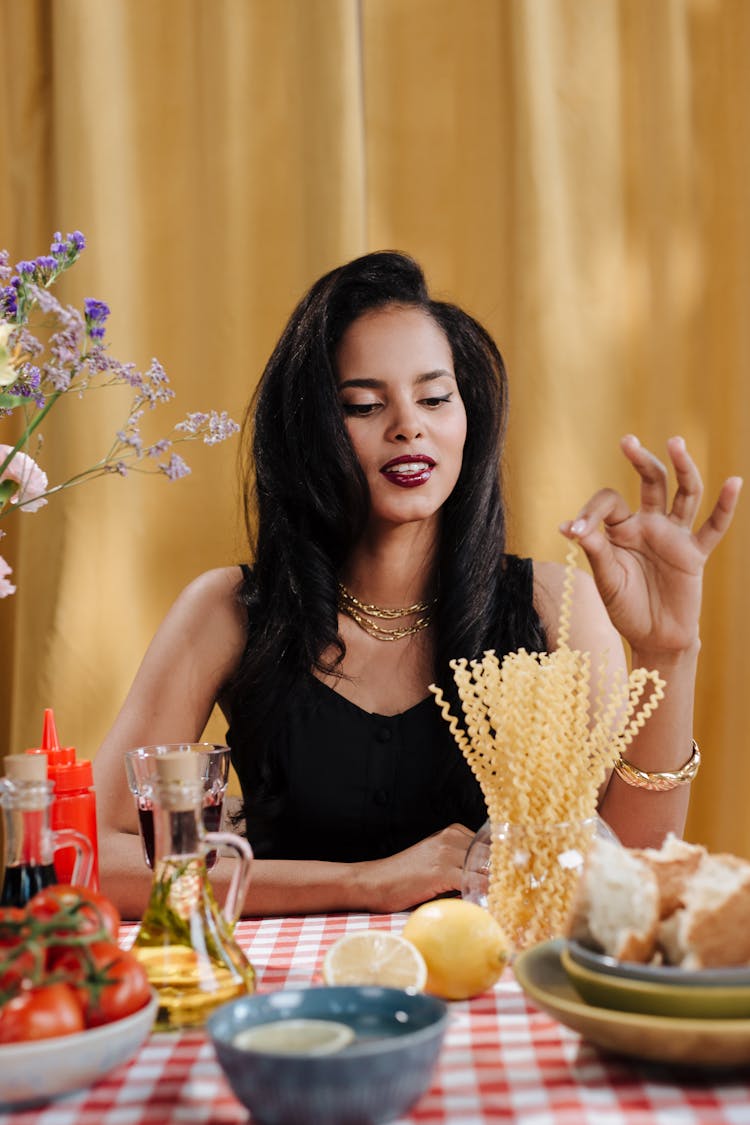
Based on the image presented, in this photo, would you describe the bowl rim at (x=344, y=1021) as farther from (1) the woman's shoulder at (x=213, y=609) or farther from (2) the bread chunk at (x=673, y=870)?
(1) the woman's shoulder at (x=213, y=609)

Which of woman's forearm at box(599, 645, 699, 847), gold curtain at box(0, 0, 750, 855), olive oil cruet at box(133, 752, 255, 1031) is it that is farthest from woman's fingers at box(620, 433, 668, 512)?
gold curtain at box(0, 0, 750, 855)

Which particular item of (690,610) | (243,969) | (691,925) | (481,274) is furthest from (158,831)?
(481,274)

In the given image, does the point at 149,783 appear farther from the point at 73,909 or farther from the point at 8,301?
the point at 8,301

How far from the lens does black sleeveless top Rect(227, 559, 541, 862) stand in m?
1.81

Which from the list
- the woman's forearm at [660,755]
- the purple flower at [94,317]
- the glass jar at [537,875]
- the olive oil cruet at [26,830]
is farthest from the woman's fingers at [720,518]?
the olive oil cruet at [26,830]

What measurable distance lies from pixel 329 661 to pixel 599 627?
1.37ft

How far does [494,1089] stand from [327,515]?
1201mm

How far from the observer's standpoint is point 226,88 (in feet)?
8.22

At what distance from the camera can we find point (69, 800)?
3.54 feet

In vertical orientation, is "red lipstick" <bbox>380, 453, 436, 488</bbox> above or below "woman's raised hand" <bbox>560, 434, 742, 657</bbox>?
above

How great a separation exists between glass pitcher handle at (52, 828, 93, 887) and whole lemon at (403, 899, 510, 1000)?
0.86 ft

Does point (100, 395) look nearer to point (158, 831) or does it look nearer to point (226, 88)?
point (226, 88)

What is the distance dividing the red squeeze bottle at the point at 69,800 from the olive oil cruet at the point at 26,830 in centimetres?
15

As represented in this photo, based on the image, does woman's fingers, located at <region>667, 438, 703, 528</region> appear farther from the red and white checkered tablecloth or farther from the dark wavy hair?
the red and white checkered tablecloth
